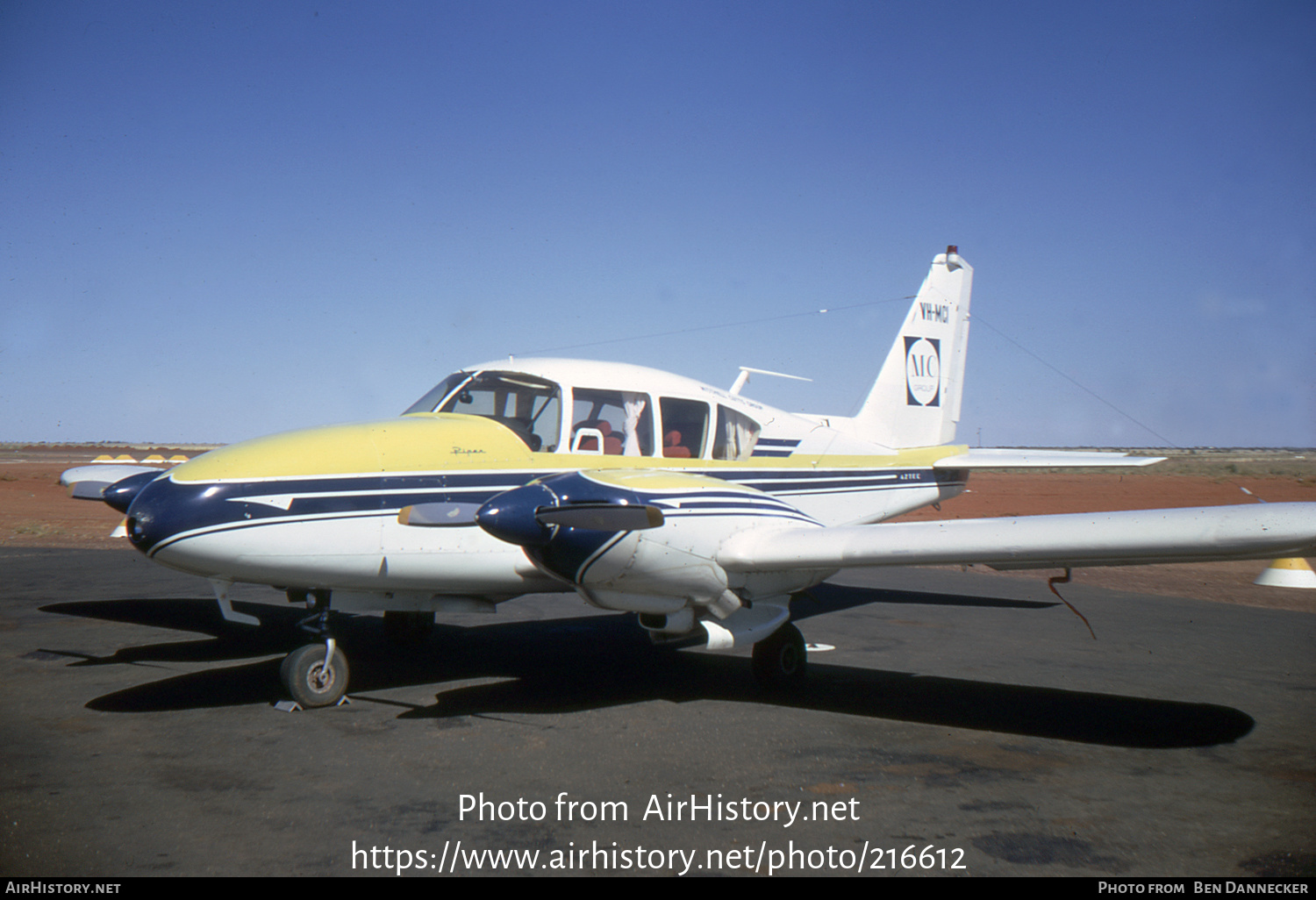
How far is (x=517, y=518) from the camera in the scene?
5879 millimetres

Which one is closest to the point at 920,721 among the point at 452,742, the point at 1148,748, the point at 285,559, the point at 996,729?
the point at 996,729

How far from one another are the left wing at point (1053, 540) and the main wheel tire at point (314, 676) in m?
3.20

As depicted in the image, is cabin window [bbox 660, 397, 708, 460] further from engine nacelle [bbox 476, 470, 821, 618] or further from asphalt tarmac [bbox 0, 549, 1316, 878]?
asphalt tarmac [bbox 0, 549, 1316, 878]

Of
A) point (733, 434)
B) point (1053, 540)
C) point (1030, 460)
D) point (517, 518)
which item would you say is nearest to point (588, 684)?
point (517, 518)

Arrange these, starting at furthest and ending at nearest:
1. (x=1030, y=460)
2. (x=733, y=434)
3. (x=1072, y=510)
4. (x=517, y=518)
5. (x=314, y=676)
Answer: (x=1072, y=510) → (x=1030, y=460) → (x=733, y=434) → (x=314, y=676) → (x=517, y=518)

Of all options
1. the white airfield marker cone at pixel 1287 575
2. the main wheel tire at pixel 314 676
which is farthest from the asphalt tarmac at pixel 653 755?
the white airfield marker cone at pixel 1287 575

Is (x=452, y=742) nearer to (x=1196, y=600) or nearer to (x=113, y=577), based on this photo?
(x=113, y=577)

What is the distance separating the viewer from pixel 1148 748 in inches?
229

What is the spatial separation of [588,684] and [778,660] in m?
1.71

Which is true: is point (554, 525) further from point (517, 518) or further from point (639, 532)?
point (639, 532)

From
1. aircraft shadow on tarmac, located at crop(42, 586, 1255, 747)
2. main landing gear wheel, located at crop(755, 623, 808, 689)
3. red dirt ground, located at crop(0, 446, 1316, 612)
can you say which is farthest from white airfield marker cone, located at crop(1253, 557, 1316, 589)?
main landing gear wheel, located at crop(755, 623, 808, 689)

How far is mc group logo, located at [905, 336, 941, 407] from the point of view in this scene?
12453 millimetres

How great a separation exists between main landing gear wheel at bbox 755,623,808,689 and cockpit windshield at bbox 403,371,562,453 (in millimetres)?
2570
